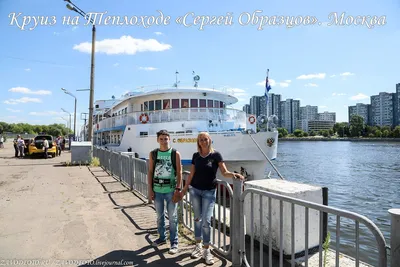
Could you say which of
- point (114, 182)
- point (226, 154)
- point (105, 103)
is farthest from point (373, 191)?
point (105, 103)

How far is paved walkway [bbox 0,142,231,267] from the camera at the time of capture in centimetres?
387

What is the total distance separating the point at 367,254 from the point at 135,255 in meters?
5.85

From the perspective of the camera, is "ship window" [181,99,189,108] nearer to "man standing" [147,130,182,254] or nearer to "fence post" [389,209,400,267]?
"man standing" [147,130,182,254]

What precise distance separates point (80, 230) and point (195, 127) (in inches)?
425

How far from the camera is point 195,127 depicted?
15.5m

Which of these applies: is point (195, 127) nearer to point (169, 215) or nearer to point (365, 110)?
point (169, 215)

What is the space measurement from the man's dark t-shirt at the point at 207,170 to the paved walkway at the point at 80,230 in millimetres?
991

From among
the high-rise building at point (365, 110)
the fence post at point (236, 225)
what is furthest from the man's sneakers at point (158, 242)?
the high-rise building at point (365, 110)

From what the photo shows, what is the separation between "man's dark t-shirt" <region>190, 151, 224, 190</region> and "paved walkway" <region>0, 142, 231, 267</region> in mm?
991

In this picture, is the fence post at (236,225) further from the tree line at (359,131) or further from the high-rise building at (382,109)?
the high-rise building at (382,109)

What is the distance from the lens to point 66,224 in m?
5.33

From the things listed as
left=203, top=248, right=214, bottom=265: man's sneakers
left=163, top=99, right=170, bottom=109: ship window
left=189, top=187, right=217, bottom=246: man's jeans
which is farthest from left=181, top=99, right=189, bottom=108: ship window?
left=203, top=248, right=214, bottom=265: man's sneakers

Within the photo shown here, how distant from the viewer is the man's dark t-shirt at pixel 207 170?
3742mm

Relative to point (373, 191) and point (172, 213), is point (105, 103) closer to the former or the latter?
point (373, 191)
